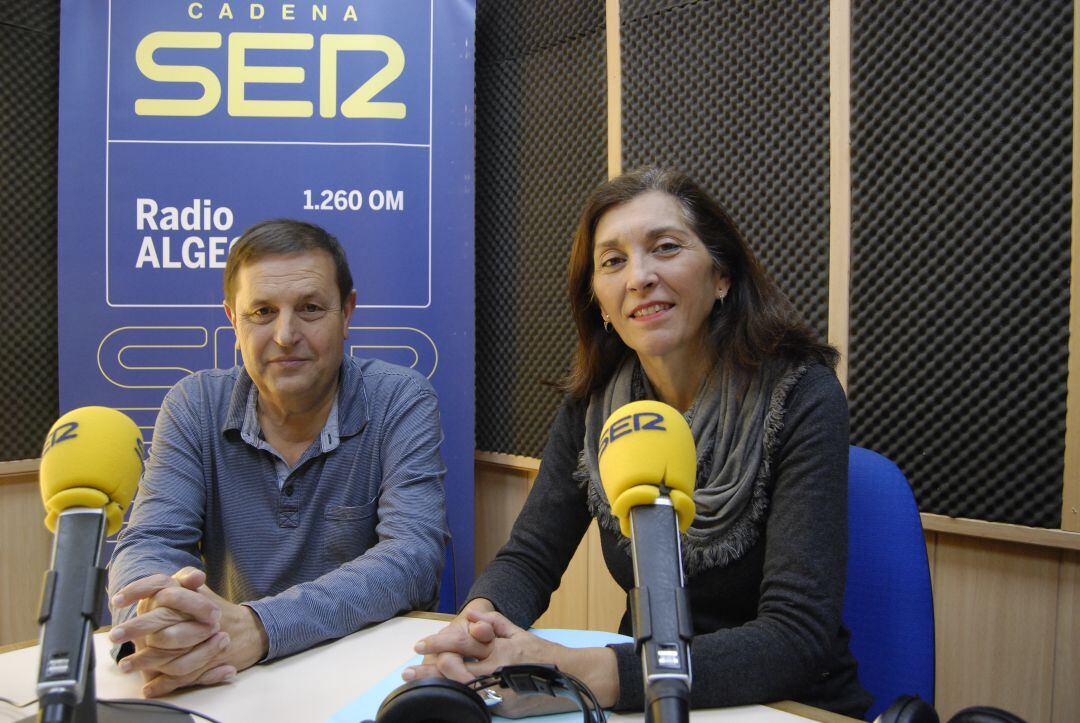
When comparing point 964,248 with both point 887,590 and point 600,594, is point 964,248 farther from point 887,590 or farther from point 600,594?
point 600,594

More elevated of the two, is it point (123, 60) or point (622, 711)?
point (123, 60)

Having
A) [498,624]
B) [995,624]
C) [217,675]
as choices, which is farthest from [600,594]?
[217,675]

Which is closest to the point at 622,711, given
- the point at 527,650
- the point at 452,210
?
the point at 527,650

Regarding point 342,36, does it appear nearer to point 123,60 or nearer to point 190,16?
point 190,16

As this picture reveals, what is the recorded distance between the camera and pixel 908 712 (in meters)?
0.78

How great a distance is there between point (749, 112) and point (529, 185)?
0.86 m

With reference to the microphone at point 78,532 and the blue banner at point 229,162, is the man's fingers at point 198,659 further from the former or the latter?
the blue banner at point 229,162

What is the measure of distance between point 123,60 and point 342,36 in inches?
27.9

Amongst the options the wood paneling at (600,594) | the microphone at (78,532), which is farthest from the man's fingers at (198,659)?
the wood paneling at (600,594)

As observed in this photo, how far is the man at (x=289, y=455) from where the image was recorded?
65.9 inches


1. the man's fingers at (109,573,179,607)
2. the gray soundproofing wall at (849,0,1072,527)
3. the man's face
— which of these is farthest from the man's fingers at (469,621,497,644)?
the gray soundproofing wall at (849,0,1072,527)

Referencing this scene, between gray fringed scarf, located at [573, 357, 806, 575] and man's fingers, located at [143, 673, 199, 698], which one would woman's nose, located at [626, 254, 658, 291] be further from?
man's fingers, located at [143, 673, 199, 698]

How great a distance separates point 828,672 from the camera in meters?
1.32

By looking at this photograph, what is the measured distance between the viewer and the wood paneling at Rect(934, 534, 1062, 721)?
6.51 ft
